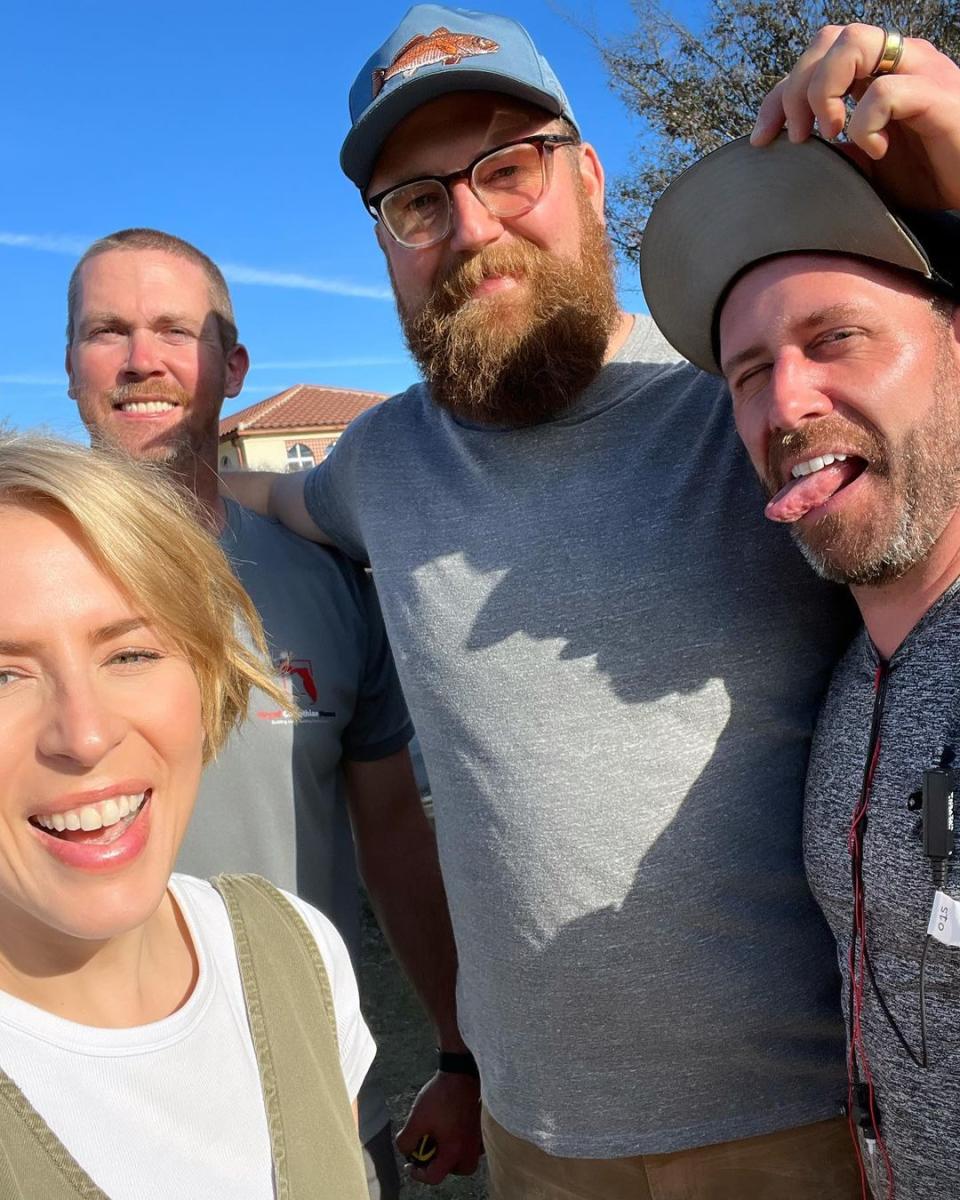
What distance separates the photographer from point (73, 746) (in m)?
1.25

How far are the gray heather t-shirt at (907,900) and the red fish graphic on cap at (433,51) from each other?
61.6 inches

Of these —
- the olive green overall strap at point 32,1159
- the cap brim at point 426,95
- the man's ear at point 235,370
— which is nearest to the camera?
the olive green overall strap at point 32,1159

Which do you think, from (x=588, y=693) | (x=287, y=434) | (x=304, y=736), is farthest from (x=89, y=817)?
(x=287, y=434)

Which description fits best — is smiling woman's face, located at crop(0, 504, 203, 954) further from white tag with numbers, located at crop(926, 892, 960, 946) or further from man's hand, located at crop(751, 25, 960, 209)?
man's hand, located at crop(751, 25, 960, 209)

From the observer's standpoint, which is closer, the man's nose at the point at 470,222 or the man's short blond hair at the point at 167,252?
the man's nose at the point at 470,222

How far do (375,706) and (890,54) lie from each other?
1883 millimetres

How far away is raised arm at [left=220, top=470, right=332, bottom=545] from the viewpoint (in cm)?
271

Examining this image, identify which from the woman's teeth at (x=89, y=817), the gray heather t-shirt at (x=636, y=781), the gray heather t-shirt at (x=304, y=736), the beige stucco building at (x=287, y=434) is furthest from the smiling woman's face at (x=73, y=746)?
the beige stucco building at (x=287, y=434)

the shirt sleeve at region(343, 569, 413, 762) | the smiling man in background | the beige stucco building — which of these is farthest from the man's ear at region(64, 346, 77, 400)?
the beige stucco building

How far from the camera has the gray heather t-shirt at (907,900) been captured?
57.6 inches

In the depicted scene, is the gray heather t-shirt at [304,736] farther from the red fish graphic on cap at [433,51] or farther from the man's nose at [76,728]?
the red fish graphic on cap at [433,51]

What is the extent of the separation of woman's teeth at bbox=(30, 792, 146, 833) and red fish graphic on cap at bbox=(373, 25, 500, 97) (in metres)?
1.71

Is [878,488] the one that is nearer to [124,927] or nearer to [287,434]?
[124,927]

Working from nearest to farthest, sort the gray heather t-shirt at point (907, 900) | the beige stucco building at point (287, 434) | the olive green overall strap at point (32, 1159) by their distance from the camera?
the olive green overall strap at point (32, 1159), the gray heather t-shirt at point (907, 900), the beige stucco building at point (287, 434)
